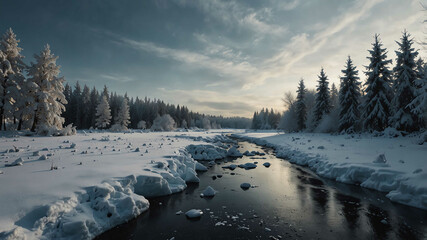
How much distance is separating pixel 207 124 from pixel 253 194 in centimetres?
10898

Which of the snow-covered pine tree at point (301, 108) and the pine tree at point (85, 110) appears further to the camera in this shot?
the pine tree at point (85, 110)

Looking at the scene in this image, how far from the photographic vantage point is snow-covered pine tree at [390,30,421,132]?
20.0m

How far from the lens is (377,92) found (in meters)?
25.0

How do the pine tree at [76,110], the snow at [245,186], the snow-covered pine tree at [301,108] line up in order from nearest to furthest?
the snow at [245,186] → the snow-covered pine tree at [301,108] → the pine tree at [76,110]

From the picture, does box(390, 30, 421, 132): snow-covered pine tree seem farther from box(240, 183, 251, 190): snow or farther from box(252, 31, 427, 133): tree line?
box(240, 183, 251, 190): snow

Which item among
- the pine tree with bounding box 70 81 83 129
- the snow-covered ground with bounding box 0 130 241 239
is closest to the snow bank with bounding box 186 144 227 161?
the snow-covered ground with bounding box 0 130 241 239

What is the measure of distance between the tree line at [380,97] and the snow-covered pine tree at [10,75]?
37344mm

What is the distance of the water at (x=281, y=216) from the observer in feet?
22.2

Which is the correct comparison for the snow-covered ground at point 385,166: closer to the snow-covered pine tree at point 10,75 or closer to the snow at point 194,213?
the snow at point 194,213

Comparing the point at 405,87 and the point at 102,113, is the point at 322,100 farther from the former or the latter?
the point at 102,113

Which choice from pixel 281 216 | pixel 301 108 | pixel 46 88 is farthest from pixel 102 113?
pixel 281 216

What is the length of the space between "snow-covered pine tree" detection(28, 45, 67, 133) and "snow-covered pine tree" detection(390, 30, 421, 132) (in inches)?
1477

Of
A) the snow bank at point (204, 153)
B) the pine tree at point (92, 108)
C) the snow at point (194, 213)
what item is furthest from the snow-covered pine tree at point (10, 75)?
the pine tree at point (92, 108)

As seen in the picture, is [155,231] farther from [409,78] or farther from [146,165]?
[409,78]
